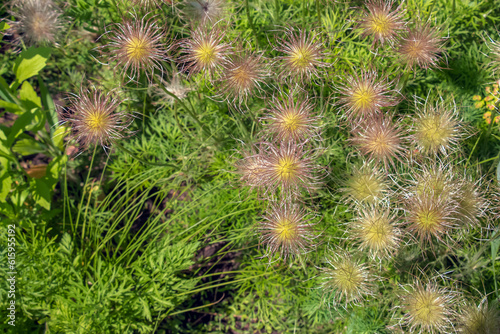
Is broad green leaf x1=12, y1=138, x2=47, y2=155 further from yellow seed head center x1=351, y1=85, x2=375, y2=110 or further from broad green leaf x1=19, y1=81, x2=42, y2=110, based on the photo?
yellow seed head center x1=351, y1=85, x2=375, y2=110

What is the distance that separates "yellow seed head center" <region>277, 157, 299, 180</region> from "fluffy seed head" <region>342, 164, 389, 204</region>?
469 millimetres

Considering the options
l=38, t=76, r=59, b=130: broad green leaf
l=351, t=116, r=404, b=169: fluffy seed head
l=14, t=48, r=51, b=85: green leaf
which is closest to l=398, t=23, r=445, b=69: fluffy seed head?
l=351, t=116, r=404, b=169: fluffy seed head

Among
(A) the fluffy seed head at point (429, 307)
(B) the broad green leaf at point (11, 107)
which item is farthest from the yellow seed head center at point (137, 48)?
(A) the fluffy seed head at point (429, 307)

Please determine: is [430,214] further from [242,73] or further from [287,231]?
[242,73]

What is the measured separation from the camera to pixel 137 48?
2.10 metres

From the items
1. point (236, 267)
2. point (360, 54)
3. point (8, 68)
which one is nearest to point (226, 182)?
point (236, 267)

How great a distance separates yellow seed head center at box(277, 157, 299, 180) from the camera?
2.02 meters

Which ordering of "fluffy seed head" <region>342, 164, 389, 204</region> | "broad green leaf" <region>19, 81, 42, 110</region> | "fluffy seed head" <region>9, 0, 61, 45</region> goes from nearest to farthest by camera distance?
"fluffy seed head" <region>342, 164, 389, 204</region>, "fluffy seed head" <region>9, 0, 61, 45</region>, "broad green leaf" <region>19, 81, 42, 110</region>

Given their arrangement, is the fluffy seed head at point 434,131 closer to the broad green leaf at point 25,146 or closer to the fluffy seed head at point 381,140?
the fluffy seed head at point 381,140

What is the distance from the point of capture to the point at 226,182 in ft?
10.0

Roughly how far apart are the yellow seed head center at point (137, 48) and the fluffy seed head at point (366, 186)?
137 cm

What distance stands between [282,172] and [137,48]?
3.33 ft

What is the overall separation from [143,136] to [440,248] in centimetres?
243

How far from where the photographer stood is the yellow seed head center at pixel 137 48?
6.90ft
